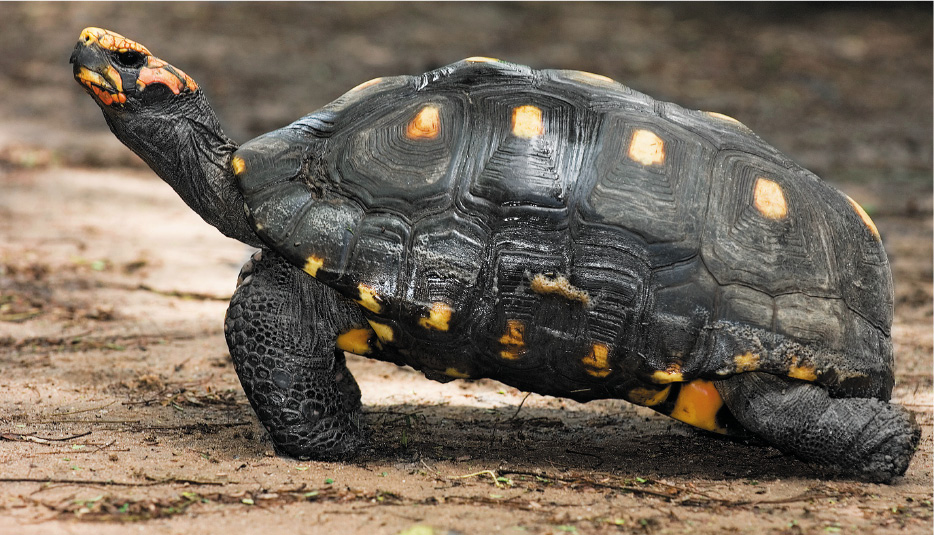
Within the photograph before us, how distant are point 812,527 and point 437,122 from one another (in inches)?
90.1

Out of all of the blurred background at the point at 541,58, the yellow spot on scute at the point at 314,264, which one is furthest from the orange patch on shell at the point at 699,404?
the blurred background at the point at 541,58

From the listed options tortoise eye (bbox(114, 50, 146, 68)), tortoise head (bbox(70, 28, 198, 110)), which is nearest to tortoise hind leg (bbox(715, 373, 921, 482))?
tortoise head (bbox(70, 28, 198, 110))

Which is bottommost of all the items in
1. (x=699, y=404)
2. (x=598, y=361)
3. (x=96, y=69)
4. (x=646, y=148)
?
(x=699, y=404)

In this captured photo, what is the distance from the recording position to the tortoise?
159 inches

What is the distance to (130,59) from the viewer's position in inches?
177

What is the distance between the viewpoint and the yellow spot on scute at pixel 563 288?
13.2 ft

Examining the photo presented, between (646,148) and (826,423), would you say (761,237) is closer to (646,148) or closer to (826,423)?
(646,148)

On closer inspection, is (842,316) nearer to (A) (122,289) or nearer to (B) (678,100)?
(A) (122,289)

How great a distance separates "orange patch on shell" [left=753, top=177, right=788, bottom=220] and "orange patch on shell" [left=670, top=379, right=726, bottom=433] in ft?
2.63

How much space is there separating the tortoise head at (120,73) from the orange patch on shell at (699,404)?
2.78 meters

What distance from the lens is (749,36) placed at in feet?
56.2

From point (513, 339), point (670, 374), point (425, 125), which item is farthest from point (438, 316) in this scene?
point (670, 374)

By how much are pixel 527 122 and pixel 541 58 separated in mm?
11064

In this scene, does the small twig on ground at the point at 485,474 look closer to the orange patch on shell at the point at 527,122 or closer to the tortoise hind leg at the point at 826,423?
the tortoise hind leg at the point at 826,423
